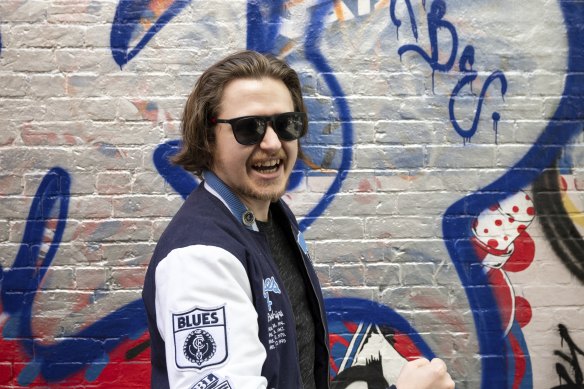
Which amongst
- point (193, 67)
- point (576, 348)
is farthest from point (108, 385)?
point (576, 348)

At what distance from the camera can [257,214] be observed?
1676mm

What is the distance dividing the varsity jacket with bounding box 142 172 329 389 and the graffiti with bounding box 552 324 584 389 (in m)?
2.10

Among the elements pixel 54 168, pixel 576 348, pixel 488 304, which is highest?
pixel 54 168

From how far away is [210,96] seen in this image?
1.65 meters

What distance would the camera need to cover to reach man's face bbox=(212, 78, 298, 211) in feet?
5.22

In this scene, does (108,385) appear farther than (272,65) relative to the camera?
Yes

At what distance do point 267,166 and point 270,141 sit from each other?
0.24 ft

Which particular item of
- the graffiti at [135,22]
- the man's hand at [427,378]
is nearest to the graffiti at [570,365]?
the man's hand at [427,378]

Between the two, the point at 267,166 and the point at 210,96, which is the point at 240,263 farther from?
the point at 210,96

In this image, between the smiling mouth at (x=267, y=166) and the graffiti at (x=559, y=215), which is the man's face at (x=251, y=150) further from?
the graffiti at (x=559, y=215)

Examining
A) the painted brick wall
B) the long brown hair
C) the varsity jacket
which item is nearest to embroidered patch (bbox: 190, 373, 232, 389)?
the varsity jacket

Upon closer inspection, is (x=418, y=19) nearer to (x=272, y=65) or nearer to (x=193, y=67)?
(x=193, y=67)

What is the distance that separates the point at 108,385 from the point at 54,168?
1.02 meters

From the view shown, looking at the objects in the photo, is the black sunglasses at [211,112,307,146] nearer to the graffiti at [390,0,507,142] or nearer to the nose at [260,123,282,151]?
the nose at [260,123,282,151]
